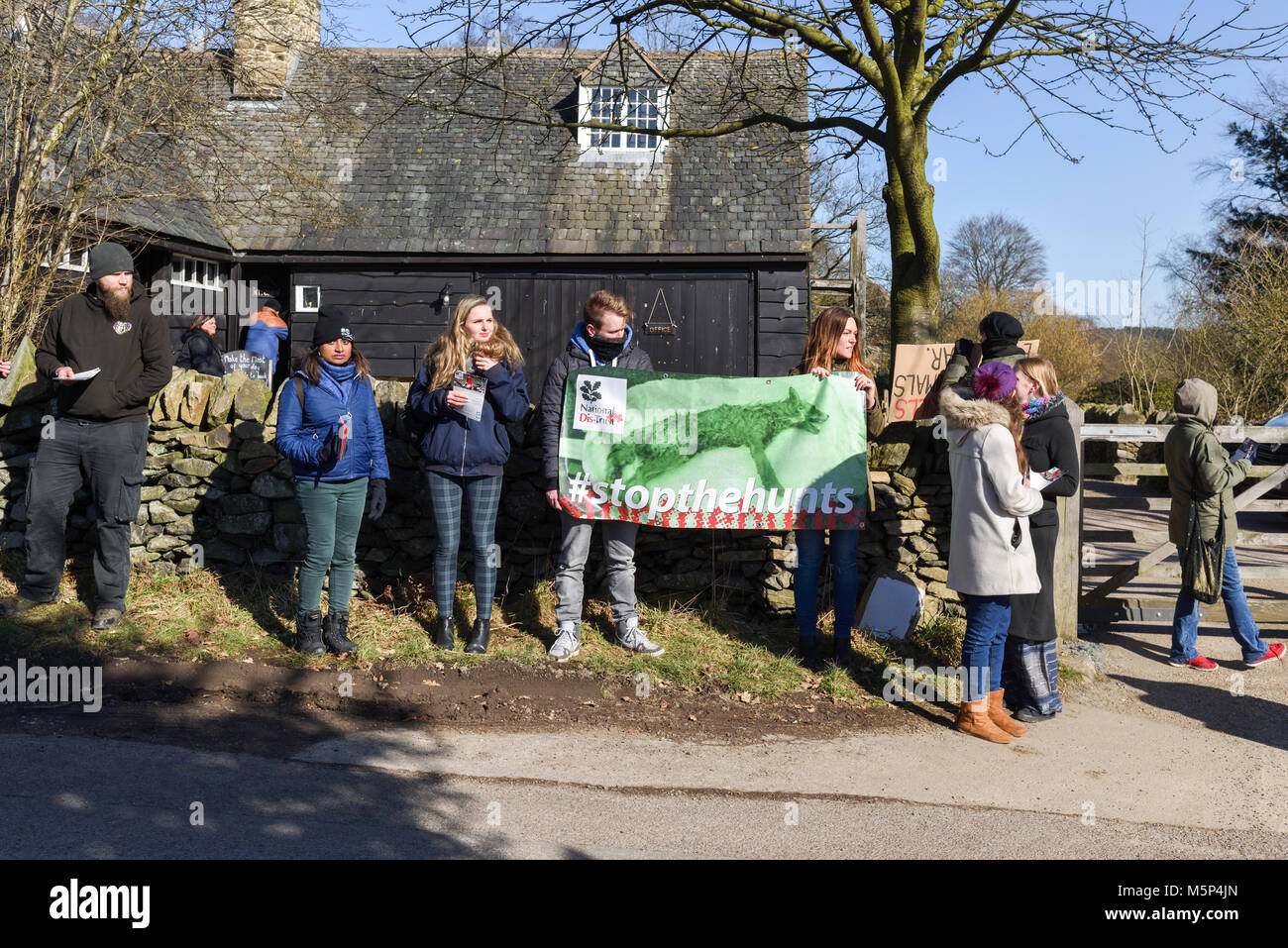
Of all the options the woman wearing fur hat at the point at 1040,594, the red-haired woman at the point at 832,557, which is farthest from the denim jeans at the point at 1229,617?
the red-haired woman at the point at 832,557

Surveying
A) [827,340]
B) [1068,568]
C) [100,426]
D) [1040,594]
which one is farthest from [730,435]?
[100,426]

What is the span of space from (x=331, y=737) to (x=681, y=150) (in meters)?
15.5

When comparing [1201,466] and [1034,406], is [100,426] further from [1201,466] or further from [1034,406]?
[1201,466]

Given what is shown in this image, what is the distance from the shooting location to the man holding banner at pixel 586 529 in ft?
20.4

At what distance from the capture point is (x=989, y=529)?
17.4ft

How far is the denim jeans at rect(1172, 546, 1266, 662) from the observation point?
6.66m

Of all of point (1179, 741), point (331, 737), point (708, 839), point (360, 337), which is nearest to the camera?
point (708, 839)

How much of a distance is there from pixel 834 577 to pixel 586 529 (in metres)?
1.55

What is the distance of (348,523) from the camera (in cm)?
607

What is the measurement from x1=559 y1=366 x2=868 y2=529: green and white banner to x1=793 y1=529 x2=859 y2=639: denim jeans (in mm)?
165

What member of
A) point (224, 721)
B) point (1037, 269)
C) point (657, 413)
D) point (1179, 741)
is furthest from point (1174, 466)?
point (1037, 269)

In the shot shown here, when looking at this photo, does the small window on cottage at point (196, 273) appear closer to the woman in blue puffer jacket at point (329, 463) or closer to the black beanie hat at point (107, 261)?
the black beanie hat at point (107, 261)

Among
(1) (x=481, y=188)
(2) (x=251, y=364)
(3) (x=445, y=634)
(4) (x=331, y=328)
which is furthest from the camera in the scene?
(1) (x=481, y=188)

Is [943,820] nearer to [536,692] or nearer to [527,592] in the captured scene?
[536,692]
